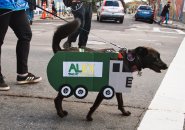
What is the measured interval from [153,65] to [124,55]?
13.5 inches

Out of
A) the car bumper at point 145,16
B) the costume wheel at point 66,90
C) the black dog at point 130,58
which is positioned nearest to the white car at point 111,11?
the car bumper at point 145,16

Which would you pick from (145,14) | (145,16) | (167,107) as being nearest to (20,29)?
(167,107)

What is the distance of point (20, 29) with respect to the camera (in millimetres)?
5293

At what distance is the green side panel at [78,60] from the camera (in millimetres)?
3926

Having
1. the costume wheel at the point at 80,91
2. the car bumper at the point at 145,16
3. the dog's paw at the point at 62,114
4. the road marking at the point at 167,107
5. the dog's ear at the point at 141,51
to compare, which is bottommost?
the car bumper at the point at 145,16

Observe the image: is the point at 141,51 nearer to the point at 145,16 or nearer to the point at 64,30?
the point at 64,30

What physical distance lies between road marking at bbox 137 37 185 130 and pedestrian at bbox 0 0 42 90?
1782mm

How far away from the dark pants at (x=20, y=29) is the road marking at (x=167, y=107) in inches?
72.2

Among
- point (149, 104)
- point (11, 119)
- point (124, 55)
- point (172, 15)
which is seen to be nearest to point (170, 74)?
point (149, 104)

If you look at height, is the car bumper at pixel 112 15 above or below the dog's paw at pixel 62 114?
below

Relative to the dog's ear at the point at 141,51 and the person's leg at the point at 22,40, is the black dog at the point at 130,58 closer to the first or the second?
the dog's ear at the point at 141,51

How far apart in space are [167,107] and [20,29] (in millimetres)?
2131

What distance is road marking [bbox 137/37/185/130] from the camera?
4102 mm

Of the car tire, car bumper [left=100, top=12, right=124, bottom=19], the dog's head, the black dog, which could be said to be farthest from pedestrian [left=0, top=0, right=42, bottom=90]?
car bumper [left=100, top=12, right=124, bottom=19]
